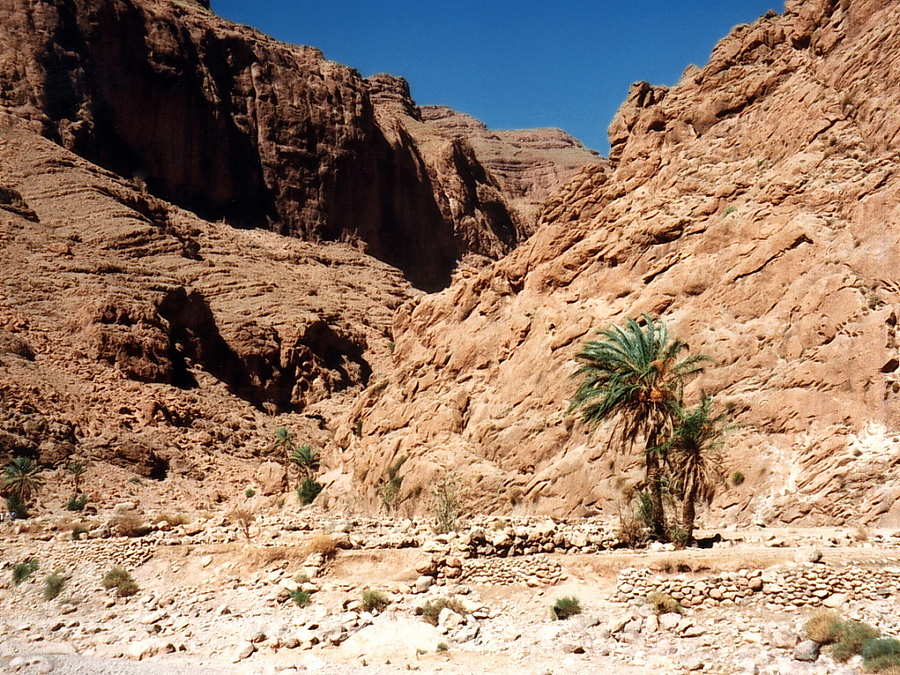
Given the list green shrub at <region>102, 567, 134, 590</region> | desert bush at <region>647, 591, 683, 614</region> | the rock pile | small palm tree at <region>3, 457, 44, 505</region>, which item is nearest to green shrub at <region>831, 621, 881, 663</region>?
the rock pile

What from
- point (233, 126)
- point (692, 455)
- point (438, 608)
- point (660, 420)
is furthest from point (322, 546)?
point (233, 126)

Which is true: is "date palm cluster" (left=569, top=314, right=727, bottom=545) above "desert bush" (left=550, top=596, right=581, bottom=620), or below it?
above

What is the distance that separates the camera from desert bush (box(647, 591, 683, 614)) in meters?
13.1

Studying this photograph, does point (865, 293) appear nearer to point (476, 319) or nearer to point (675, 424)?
point (675, 424)

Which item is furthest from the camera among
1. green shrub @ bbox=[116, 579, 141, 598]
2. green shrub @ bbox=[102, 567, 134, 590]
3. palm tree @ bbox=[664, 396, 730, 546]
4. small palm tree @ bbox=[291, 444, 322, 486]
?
small palm tree @ bbox=[291, 444, 322, 486]

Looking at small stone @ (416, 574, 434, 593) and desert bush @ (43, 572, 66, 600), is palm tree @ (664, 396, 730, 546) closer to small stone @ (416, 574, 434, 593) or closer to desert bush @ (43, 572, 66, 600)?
small stone @ (416, 574, 434, 593)

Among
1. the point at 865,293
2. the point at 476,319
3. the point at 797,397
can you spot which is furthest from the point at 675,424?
the point at 476,319

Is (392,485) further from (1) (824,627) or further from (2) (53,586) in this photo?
(1) (824,627)

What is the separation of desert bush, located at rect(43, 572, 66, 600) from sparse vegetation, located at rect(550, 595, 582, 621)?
42.5ft

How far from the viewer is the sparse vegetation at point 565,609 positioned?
1369 centimetres

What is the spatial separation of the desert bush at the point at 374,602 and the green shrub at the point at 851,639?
26.2 feet

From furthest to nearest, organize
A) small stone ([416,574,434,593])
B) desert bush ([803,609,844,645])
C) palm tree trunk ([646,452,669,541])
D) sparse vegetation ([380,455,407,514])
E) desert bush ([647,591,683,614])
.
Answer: sparse vegetation ([380,455,407,514]), palm tree trunk ([646,452,669,541]), small stone ([416,574,434,593]), desert bush ([647,591,683,614]), desert bush ([803,609,844,645])

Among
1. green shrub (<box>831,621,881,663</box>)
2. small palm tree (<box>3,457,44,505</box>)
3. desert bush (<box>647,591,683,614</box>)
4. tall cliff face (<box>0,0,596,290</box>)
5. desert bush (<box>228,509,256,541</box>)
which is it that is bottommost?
green shrub (<box>831,621,881,663</box>)

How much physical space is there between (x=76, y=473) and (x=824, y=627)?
32.5 metres
